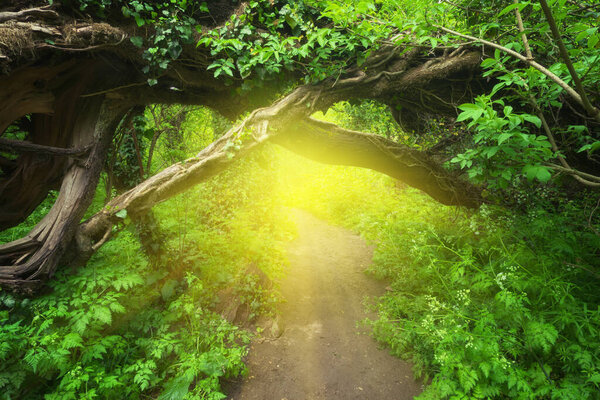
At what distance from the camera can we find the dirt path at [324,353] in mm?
3561

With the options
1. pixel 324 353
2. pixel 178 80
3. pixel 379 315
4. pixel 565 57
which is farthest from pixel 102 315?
pixel 565 57

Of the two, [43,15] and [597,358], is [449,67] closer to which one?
[597,358]

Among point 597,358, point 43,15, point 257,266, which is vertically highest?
point 43,15

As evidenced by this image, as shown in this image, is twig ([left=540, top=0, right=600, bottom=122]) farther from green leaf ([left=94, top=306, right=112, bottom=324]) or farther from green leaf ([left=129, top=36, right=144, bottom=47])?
green leaf ([left=94, top=306, right=112, bottom=324])

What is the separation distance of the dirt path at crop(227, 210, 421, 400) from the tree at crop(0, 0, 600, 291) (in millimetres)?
2974

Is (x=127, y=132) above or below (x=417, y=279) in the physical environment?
above

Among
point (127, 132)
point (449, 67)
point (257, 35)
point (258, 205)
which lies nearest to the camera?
point (257, 35)

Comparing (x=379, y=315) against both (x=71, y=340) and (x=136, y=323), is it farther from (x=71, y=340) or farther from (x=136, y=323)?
(x=71, y=340)

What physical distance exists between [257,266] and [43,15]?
189 inches

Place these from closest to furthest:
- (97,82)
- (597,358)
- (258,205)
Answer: (597,358) < (97,82) < (258,205)

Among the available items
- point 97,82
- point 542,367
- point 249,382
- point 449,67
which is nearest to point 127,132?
point 97,82

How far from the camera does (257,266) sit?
5652 millimetres

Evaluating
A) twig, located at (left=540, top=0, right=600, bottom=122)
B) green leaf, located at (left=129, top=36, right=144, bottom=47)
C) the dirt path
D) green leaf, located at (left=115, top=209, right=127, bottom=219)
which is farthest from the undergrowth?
green leaf, located at (left=129, top=36, right=144, bottom=47)

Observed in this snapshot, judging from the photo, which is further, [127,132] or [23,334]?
[127,132]
